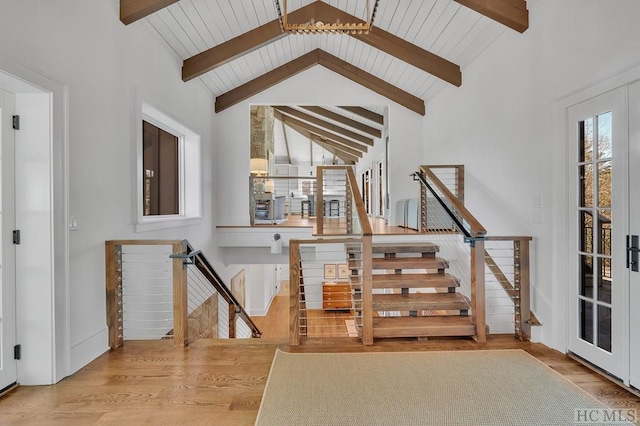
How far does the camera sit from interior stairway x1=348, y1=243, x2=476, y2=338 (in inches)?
128

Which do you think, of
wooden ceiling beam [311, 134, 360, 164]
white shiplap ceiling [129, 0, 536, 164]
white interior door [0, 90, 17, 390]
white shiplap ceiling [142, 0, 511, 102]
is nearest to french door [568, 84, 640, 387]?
white shiplap ceiling [129, 0, 536, 164]

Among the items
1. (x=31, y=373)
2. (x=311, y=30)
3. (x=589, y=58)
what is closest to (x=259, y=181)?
(x=311, y=30)

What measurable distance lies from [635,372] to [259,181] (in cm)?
670

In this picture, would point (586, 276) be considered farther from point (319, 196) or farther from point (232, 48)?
point (232, 48)

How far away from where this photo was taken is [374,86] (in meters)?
6.44

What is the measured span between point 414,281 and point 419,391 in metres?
1.80

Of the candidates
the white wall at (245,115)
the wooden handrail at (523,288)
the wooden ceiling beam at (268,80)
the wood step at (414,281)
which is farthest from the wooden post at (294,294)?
the wooden ceiling beam at (268,80)

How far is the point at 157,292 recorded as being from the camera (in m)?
4.08

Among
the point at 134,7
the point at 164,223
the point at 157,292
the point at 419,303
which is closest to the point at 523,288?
the point at 419,303

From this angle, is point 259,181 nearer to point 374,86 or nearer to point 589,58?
point 374,86

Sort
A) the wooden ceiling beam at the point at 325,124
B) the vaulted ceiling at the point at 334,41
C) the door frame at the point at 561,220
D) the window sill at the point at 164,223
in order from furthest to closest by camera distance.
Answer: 1. the wooden ceiling beam at the point at 325,124
2. the vaulted ceiling at the point at 334,41
3. the window sill at the point at 164,223
4. the door frame at the point at 561,220

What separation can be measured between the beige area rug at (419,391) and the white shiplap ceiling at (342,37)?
333cm

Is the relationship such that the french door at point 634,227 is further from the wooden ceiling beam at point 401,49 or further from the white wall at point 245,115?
the white wall at point 245,115

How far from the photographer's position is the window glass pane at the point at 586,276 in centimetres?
276
